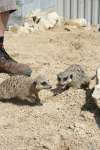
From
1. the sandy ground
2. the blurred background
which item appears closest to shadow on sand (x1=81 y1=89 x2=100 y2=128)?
the sandy ground

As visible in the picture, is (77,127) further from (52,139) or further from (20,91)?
(20,91)

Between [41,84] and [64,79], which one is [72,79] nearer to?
[64,79]

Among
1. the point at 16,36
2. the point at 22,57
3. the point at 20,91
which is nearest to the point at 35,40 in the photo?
the point at 16,36

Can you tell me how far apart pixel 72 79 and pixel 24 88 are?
58 cm

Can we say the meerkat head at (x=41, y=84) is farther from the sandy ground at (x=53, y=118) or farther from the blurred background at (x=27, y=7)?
the blurred background at (x=27, y=7)

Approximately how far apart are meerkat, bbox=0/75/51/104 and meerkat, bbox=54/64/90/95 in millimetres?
348

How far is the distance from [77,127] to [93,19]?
16.6 ft

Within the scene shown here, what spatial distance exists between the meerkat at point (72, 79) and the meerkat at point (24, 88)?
13.7 inches

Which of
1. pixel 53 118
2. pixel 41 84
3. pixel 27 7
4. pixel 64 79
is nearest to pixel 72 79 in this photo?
pixel 64 79

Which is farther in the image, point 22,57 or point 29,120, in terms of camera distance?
point 22,57

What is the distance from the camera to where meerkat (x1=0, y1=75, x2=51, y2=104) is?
5.28 m

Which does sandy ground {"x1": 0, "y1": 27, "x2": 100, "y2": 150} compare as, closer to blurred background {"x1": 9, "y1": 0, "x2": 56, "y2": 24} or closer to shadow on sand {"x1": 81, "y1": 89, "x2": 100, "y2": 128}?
shadow on sand {"x1": 81, "y1": 89, "x2": 100, "y2": 128}

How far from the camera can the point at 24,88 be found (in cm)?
541

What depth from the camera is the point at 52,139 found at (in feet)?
15.4
